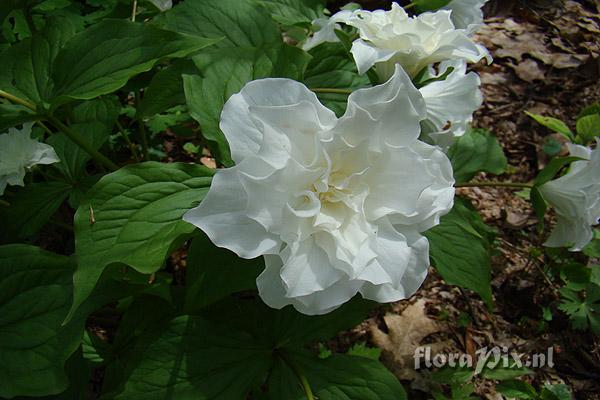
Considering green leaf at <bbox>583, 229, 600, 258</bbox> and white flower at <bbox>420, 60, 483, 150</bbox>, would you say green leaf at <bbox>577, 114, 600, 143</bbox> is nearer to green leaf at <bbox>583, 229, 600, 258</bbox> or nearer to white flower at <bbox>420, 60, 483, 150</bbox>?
green leaf at <bbox>583, 229, 600, 258</bbox>

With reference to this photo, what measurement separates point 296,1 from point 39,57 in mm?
928

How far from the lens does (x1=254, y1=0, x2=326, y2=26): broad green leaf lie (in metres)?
1.95

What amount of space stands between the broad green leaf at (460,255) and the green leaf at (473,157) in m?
0.40

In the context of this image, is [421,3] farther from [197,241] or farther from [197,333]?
[197,333]

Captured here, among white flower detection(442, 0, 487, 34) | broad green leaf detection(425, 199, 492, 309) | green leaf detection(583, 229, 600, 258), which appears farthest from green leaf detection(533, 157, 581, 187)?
green leaf detection(583, 229, 600, 258)

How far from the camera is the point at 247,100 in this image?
1.10 m

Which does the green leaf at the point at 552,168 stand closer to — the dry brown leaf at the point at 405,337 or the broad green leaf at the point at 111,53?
the dry brown leaf at the point at 405,337

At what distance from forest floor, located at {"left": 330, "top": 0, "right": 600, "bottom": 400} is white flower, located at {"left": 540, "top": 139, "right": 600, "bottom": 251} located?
22.3 inches

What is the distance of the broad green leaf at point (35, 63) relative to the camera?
59.7 inches

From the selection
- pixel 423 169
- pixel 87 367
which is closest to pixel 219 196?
pixel 423 169

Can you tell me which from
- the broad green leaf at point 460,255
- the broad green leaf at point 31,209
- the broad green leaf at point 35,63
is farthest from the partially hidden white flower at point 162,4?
the broad green leaf at point 460,255

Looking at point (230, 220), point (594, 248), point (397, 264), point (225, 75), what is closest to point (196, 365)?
point (230, 220)

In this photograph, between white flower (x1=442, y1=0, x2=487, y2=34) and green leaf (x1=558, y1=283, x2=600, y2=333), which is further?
green leaf (x1=558, y1=283, x2=600, y2=333)

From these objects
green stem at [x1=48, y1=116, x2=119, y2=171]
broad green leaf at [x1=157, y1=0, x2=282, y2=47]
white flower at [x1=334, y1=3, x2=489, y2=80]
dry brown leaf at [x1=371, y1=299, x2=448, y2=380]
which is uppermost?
white flower at [x1=334, y1=3, x2=489, y2=80]
